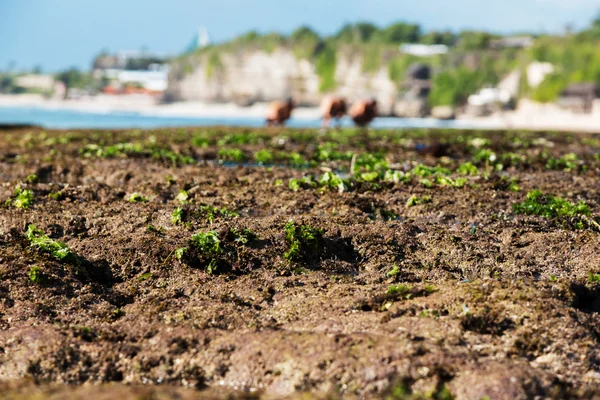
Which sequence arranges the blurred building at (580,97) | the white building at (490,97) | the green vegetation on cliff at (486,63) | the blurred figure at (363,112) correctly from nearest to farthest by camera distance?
the blurred figure at (363,112) → the blurred building at (580,97) → the green vegetation on cliff at (486,63) → the white building at (490,97)

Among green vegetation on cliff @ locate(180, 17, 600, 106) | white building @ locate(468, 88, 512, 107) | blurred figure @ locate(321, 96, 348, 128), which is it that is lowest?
white building @ locate(468, 88, 512, 107)

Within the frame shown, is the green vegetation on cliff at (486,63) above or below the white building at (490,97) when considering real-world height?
above

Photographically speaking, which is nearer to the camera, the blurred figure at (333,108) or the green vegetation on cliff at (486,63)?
the blurred figure at (333,108)

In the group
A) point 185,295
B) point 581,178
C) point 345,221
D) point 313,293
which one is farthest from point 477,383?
point 581,178

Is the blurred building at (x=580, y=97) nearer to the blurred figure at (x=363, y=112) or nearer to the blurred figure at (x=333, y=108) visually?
the blurred figure at (x=363, y=112)

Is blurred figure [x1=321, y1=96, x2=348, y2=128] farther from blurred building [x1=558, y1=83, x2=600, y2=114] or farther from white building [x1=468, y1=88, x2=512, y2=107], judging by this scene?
white building [x1=468, y1=88, x2=512, y2=107]

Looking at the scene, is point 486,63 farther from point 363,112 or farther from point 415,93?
point 363,112

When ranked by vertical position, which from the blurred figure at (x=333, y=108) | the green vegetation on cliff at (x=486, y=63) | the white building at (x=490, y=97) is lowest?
the white building at (x=490, y=97)

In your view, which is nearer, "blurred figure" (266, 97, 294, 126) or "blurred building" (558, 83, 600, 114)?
"blurred figure" (266, 97, 294, 126)

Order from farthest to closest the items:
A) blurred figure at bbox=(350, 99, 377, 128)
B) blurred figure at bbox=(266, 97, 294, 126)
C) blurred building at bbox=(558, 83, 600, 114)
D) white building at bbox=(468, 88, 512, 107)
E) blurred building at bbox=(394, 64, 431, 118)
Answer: blurred building at bbox=(394, 64, 431, 118) < white building at bbox=(468, 88, 512, 107) < blurred building at bbox=(558, 83, 600, 114) < blurred figure at bbox=(350, 99, 377, 128) < blurred figure at bbox=(266, 97, 294, 126)

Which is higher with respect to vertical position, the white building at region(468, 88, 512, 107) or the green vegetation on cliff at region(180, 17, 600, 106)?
the green vegetation on cliff at region(180, 17, 600, 106)

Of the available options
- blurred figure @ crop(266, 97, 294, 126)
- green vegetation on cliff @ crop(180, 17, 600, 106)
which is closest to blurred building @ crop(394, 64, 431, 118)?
green vegetation on cliff @ crop(180, 17, 600, 106)

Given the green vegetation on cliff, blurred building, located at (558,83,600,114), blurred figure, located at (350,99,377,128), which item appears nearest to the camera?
blurred figure, located at (350,99,377,128)

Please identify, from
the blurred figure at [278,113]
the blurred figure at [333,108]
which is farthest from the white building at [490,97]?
the blurred figure at [278,113]
